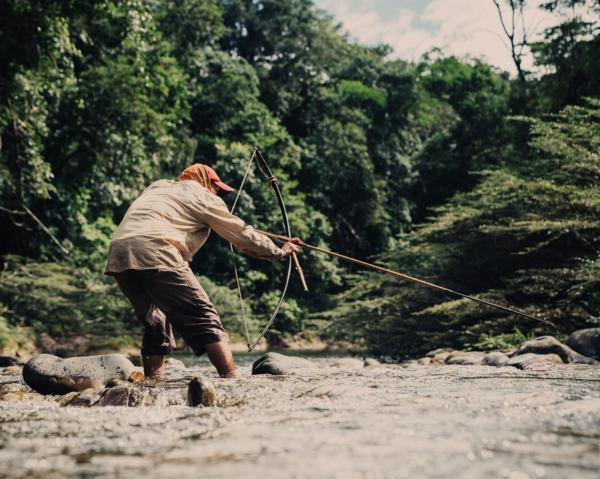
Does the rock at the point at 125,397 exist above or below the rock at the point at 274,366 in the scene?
above

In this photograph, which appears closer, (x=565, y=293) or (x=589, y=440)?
(x=589, y=440)

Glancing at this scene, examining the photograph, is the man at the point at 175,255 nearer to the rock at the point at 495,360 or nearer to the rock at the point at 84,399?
the rock at the point at 84,399

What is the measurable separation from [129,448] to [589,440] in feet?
5.42

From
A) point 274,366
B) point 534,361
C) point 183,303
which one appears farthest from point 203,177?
point 534,361

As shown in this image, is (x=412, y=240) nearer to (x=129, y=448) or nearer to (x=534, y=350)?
(x=534, y=350)

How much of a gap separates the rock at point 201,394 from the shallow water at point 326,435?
0.09m

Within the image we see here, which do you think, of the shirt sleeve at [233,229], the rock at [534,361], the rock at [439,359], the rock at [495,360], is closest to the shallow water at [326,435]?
the shirt sleeve at [233,229]

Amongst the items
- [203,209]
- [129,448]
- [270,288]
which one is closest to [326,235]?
[270,288]

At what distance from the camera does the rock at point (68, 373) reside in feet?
16.5

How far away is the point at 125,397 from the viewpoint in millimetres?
4004

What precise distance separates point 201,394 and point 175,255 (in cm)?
147

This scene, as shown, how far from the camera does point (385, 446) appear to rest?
2.56 m

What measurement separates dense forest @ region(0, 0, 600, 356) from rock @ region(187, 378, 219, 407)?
21.2 feet

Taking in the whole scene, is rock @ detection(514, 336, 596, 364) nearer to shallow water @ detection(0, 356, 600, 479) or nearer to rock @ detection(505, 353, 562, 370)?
rock @ detection(505, 353, 562, 370)
